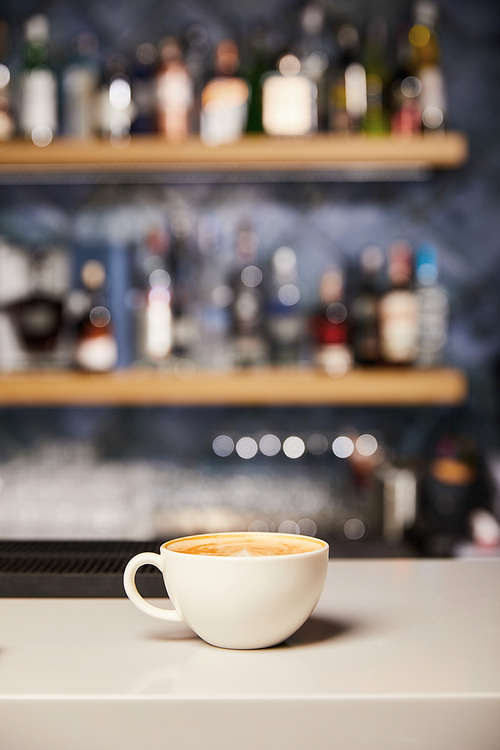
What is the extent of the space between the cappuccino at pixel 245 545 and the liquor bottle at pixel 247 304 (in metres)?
1.30

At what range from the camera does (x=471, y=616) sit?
2.15 feet

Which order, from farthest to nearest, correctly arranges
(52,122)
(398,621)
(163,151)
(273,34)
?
(273,34)
(52,122)
(163,151)
(398,621)

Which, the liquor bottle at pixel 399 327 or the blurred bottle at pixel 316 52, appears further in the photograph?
the blurred bottle at pixel 316 52

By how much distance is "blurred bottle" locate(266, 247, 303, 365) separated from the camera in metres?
1.99

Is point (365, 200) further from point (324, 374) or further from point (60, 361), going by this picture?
point (60, 361)

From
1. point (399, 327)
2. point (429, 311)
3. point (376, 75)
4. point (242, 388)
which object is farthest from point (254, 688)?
point (376, 75)

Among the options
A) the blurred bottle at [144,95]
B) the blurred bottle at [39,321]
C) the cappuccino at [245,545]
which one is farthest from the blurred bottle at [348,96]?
the cappuccino at [245,545]

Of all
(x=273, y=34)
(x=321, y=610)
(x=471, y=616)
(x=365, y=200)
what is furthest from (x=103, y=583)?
(x=273, y=34)

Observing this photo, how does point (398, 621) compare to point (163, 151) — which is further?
point (163, 151)

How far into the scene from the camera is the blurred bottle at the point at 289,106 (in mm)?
1901

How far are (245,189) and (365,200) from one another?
12.0 inches

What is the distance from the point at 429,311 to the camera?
1965 mm

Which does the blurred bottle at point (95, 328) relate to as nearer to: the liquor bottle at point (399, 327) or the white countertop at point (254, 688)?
the liquor bottle at point (399, 327)

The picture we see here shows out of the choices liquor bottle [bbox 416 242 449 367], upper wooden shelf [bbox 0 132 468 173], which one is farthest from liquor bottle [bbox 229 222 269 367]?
liquor bottle [bbox 416 242 449 367]
